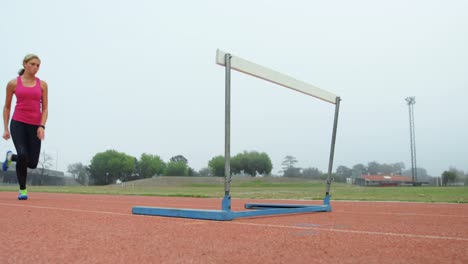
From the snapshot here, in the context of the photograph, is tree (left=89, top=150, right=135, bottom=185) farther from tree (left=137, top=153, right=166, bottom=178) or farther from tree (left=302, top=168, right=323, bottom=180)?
tree (left=302, top=168, right=323, bottom=180)

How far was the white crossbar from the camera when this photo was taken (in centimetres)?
425

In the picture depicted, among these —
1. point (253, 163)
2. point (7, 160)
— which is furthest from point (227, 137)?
point (253, 163)

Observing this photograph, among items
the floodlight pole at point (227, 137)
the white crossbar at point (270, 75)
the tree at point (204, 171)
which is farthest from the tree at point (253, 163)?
the floodlight pole at point (227, 137)

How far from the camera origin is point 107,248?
2385mm

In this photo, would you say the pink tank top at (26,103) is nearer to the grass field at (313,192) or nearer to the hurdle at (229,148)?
the hurdle at (229,148)

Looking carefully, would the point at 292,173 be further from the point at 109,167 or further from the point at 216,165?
the point at 109,167

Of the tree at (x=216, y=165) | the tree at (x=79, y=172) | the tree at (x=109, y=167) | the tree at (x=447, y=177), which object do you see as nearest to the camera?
the tree at (x=447, y=177)

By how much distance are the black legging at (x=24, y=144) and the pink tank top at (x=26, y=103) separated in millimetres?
98

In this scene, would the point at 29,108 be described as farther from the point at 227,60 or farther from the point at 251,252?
the point at 251,252

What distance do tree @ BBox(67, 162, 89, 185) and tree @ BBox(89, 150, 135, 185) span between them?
3.93 m

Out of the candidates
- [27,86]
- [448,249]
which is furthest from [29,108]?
[448,249]

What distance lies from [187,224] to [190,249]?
1.29 m

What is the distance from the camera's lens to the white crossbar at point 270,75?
4.25m

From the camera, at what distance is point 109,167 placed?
103 meters
